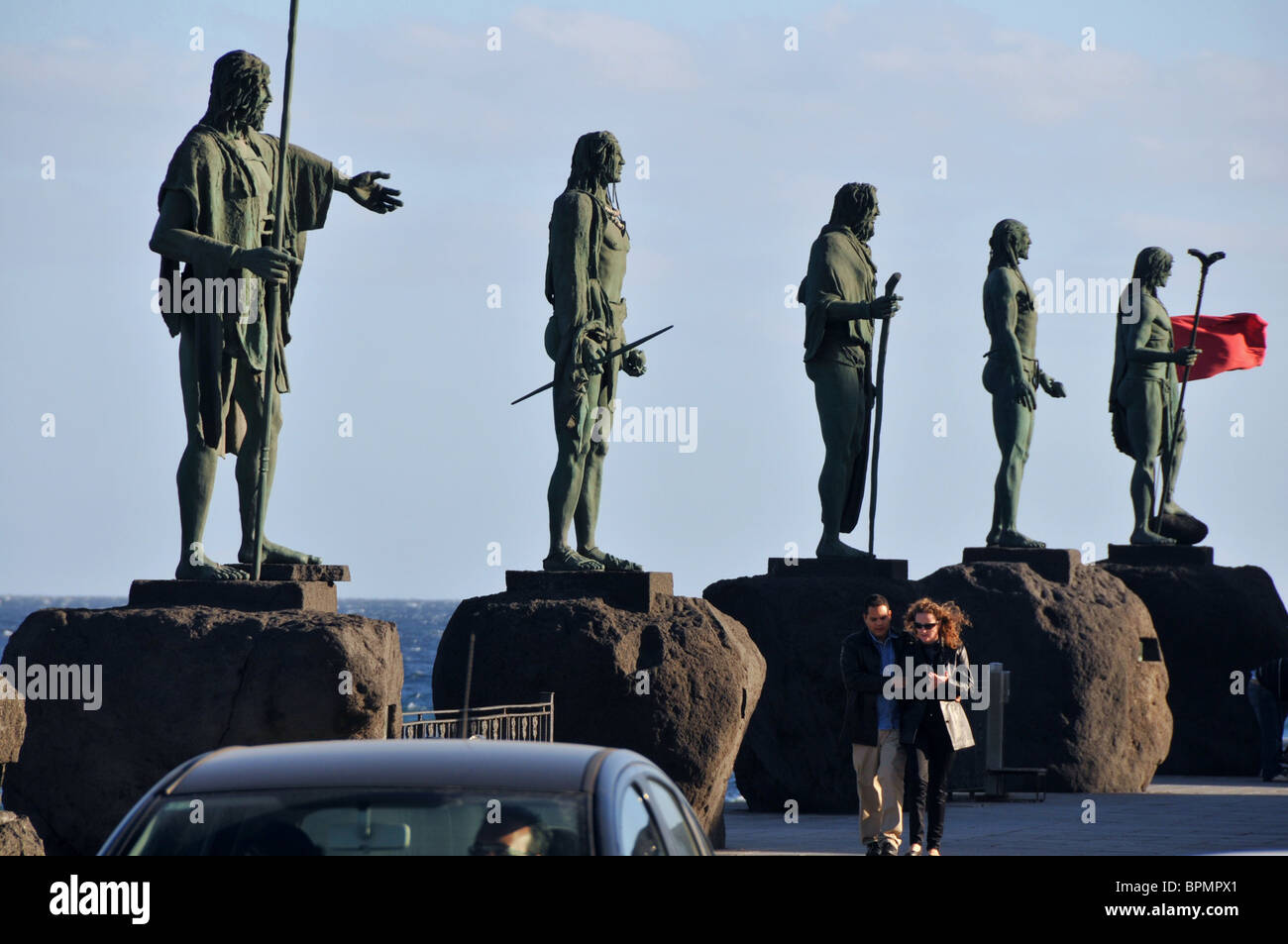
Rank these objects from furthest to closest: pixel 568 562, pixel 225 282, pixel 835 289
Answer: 1. pixel 835 289
2. pixel 568 562
3. pixel 225 282

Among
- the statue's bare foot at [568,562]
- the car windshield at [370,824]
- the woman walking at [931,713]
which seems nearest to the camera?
the car windshield at [370,824]

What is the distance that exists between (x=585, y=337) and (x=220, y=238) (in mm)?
2862

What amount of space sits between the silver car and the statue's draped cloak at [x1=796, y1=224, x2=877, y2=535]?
9985mm

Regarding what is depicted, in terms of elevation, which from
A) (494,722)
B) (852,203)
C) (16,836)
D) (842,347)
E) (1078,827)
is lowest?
(1078,827)

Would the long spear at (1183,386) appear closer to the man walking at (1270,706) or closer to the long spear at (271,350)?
the man walking at (1270,706)

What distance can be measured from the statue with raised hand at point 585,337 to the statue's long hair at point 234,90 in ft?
8.80

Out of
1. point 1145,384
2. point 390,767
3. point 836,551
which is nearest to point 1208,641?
point 1145,384

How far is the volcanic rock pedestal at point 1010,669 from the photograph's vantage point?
46.8 feet

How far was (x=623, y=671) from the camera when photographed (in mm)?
11758

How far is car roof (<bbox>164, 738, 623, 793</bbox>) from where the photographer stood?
182 inches

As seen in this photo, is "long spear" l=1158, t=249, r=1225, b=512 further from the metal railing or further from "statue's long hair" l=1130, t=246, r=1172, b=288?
the metal railing

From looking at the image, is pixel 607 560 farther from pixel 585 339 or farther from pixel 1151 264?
pixel 1151 264

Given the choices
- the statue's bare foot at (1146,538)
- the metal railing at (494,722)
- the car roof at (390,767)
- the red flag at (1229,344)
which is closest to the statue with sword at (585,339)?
the metal railing at (494,722)
